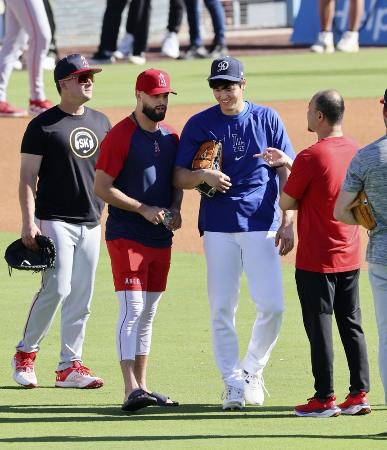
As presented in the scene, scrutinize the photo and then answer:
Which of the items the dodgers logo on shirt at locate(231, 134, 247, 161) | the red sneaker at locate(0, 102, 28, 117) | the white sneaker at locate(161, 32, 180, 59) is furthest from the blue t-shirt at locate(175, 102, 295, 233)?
the white sneaker at locate(161, 32, 180, 59)

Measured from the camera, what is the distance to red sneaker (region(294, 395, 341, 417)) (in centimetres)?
772

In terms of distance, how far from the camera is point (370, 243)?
24.0 ft

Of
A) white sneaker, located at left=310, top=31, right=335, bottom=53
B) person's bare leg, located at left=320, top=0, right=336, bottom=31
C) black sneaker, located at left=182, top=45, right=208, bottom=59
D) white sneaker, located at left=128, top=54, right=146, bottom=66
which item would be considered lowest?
white sneaker, located at left=128, top=54, right=146, bottom=66

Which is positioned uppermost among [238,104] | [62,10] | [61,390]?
[62,10]

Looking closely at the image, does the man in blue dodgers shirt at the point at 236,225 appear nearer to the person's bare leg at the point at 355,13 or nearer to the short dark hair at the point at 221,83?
the short dark hair at the point at 221,83

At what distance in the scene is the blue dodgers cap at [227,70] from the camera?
26.3ft

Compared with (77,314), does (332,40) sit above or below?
above

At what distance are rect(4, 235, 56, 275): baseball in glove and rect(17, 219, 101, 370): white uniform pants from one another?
10cm

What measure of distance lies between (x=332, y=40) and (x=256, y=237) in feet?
53.0

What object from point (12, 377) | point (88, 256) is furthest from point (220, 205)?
point (12, 377)

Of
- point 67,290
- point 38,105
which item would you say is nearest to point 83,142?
point 67,290

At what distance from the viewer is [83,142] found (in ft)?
28.1

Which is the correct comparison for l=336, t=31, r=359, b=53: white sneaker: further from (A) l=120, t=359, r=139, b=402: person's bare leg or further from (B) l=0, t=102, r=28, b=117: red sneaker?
(A) l=120, t=359, r=139, b=402: person's bare leg

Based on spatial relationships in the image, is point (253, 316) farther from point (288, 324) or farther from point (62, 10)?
point (62, 10)
